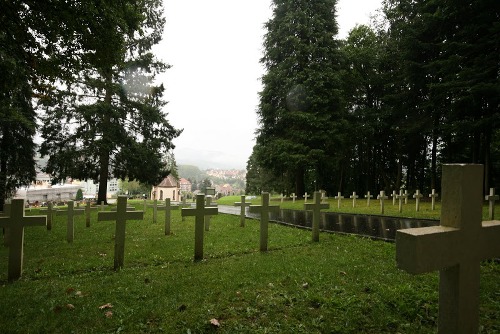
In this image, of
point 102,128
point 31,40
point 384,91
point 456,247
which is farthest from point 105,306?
point 384,91

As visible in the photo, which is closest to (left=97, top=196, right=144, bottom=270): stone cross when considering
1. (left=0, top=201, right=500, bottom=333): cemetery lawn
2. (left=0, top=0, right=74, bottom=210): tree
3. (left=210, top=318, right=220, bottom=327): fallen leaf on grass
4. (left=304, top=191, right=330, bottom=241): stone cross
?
(left=0, top=201, right=500, bottom=333): cemetery lawn

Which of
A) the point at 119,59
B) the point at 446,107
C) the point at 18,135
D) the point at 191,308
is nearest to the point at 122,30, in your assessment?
the point at 119,59

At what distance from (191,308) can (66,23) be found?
21.2 ft

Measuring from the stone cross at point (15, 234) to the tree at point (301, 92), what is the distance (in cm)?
1899

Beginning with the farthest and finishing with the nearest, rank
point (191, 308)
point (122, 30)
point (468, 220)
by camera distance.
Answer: point (122, 30)
point (191, 308)
point (468, 220)

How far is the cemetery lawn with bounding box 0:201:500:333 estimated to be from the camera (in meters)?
3.19

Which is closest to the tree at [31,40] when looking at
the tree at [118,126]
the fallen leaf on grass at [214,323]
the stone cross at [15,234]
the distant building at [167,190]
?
the stone cross at [15,234]

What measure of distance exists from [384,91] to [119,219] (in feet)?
94.5

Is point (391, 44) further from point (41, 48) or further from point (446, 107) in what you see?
point (41, 48)

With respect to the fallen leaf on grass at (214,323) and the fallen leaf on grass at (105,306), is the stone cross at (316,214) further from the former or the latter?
the fallen leaf on grass at (105,306)

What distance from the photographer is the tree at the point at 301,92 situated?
2333 centimetres

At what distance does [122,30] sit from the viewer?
24.9 feet

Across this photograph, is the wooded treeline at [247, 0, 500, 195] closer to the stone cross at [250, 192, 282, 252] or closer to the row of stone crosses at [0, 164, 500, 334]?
the stone cross at [250, 192, 282, 252]

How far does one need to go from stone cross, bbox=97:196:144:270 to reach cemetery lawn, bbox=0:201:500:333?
10.0 inches
